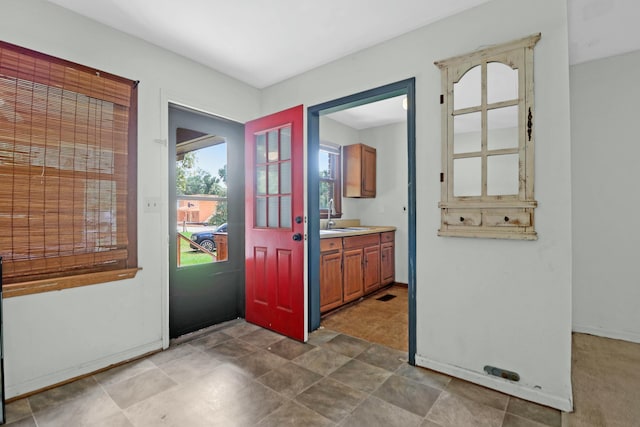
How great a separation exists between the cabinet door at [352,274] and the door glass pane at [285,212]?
1.02m

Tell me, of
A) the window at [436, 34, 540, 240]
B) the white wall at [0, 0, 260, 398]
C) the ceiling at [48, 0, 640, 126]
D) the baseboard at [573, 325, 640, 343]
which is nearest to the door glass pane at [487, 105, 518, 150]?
the window at [436, 34, 540, 240]

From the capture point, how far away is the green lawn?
295 centimetres

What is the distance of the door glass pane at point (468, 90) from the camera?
2.11m

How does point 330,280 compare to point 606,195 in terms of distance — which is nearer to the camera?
point 606,195

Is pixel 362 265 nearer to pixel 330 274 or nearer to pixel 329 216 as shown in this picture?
pixel 330 274

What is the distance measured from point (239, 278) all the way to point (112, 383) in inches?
58.3

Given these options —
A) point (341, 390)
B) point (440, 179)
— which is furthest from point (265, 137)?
point (341, 390)

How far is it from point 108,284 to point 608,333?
4493mm

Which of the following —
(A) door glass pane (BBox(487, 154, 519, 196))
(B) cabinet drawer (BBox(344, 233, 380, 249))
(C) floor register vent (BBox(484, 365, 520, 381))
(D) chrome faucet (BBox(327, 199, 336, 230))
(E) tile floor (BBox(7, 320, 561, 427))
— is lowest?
(E) tile floor (BBox(7, 320, 561, 427))

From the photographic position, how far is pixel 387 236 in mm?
4711

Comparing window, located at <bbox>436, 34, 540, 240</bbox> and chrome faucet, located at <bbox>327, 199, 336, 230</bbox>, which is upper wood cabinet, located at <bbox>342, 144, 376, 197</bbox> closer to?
chrome faucet, located at <bbox>327, 199, 336, 230</bbox>

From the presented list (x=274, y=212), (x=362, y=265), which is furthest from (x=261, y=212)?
(x=362, y=265)

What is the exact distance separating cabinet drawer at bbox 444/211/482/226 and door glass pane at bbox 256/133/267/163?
1879mm

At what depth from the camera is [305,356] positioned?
254 cm
